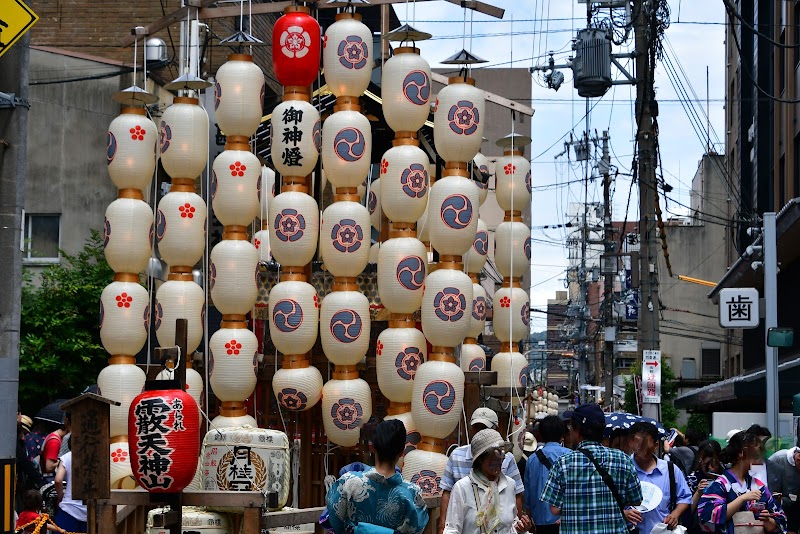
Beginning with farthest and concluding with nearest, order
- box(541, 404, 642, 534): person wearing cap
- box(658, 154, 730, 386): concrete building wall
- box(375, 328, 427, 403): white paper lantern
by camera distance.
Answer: box(658, 154, 730, 386): concrete building wall
box(375, 328, 427, 403): white paper lantern
box(541, 404, 642, 534): person wearing cap

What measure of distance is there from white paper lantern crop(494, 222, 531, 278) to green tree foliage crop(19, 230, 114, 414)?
8.64 meters

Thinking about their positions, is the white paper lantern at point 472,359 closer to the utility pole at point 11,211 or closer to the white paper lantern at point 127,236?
the white paper lantern at point 127,236

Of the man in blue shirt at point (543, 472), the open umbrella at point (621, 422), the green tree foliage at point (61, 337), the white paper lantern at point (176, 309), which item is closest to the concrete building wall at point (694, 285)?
the green tree foliage at point (61, 337)

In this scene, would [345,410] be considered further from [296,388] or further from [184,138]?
[184,138]

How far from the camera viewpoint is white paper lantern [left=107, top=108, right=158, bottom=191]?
16234 mm

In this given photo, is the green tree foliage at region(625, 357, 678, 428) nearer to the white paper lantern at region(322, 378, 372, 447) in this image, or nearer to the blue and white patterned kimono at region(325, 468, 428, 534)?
the white paper lantern at region(322, 378, 372, 447)

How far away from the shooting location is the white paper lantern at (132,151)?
1623 cm

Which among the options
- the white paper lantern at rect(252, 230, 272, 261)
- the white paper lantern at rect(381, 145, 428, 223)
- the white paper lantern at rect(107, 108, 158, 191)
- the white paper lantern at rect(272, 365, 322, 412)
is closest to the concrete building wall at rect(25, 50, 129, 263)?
the white paper lantern at rect(252, 230, 272, 261)

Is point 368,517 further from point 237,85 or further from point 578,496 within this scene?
point 237,85

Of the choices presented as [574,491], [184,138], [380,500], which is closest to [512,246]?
[184,138]

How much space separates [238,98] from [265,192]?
1923mm

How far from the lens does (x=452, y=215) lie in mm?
15625

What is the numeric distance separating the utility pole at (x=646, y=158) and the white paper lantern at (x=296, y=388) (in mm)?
8029

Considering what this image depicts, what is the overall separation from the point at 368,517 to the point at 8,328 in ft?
10.8
